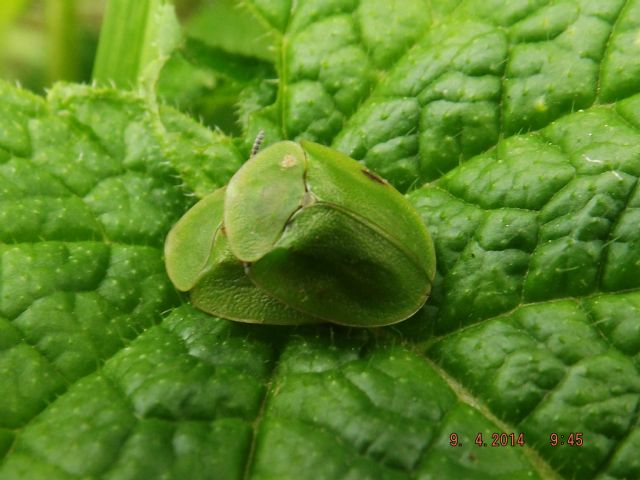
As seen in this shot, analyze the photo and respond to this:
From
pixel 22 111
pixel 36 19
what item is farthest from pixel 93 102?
pixel 36 19

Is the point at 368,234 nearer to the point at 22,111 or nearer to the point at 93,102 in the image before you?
the point at 93,102

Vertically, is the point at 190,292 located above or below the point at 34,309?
below

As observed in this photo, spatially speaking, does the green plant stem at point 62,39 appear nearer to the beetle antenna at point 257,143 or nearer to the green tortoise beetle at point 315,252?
the beetle antenna at point 257,143

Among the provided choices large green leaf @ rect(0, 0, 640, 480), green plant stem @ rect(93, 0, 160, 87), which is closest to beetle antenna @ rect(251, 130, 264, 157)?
large green leaf @ rect(0, 0, 640, 480)

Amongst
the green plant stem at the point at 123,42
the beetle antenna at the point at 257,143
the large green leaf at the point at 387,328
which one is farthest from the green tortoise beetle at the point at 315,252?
the green plant stem at the point at 123,42

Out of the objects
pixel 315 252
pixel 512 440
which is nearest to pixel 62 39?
pixel 315 252

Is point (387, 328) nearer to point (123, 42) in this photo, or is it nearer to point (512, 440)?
point (512, 440)
